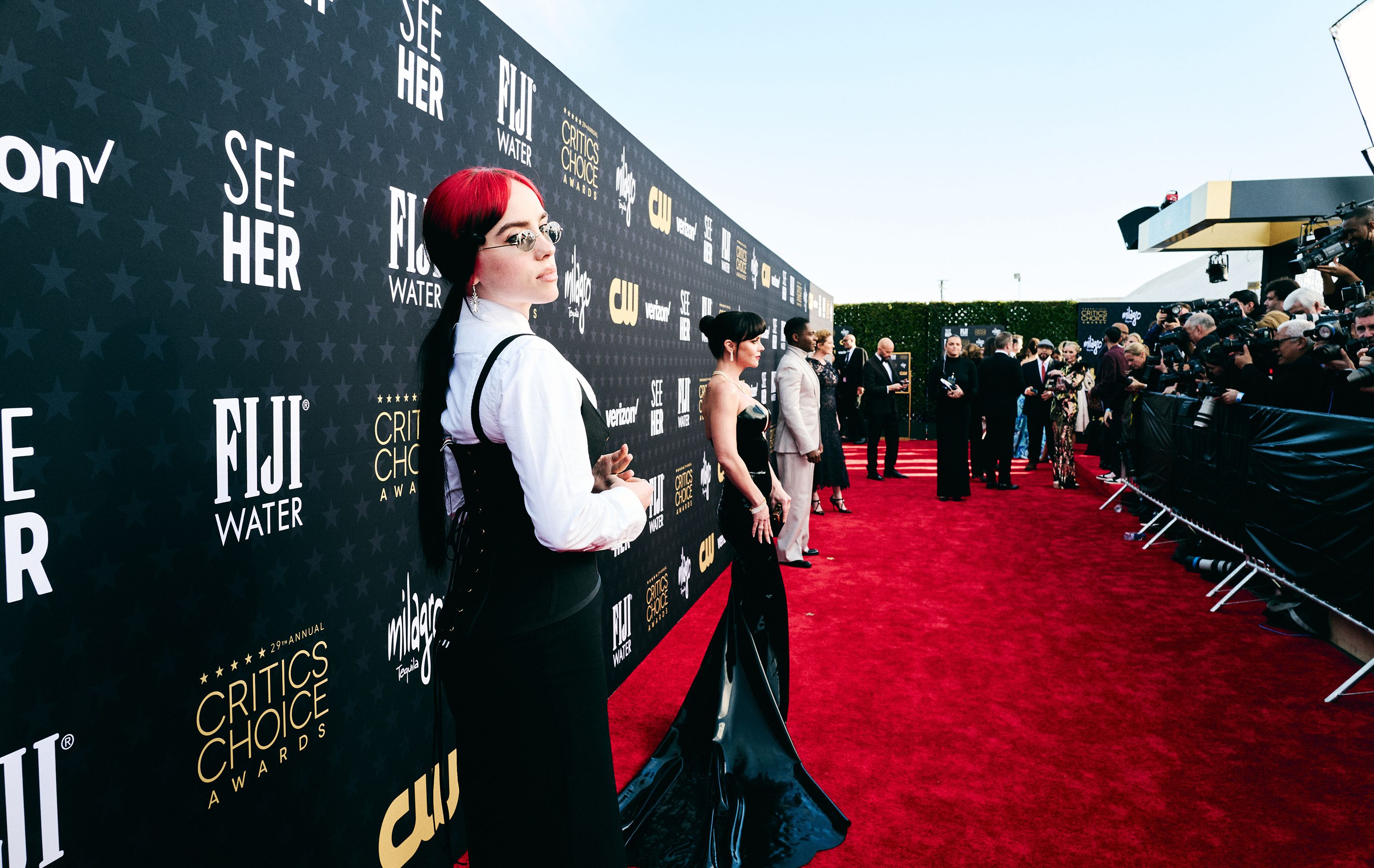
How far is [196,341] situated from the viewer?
1497 millimetres

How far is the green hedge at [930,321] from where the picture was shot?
Result: 17156mm

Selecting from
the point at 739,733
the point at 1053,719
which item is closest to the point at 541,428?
the point at 739,733

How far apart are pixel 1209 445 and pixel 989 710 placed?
139 inches

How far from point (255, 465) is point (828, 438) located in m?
6.69

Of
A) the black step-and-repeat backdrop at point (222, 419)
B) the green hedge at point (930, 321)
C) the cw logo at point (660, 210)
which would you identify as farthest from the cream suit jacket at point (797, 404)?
the green hedge at point (930, 321)

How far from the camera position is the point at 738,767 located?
108 inches

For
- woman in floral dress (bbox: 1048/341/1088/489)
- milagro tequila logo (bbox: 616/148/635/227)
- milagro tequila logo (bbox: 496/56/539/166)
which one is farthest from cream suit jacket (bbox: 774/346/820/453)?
woman in floral dress (bbox: 1048/341/1088/489)

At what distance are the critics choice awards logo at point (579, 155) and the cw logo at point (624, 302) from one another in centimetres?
47

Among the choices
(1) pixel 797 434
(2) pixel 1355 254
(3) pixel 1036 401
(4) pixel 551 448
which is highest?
(2) pixel 1355 254

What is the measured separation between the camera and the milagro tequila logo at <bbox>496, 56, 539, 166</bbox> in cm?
271

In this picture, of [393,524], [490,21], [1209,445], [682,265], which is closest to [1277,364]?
[1209,445]

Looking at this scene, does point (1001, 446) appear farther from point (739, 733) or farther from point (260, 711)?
point (260, 711)

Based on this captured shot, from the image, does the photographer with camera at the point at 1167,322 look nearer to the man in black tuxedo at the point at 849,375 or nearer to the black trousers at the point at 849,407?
the man in black tuxedo at the point at 849,375

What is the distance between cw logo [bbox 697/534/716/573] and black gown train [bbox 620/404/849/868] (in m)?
2.54
